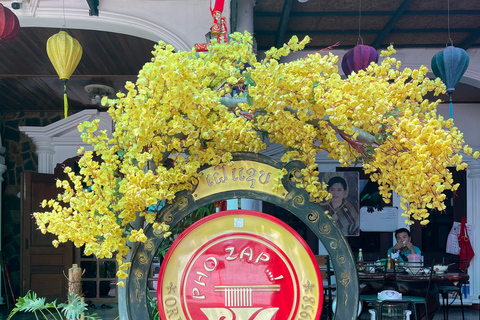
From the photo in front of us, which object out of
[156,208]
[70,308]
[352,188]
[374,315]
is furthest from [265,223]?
[352,188]

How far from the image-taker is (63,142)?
8008 mm

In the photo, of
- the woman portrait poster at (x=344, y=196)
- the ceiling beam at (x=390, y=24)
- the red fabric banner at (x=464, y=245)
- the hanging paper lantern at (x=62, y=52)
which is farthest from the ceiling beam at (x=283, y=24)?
the red fabric banner at (x=464, y=245)

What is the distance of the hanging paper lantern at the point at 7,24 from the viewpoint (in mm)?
3818

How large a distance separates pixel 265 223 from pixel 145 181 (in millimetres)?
554

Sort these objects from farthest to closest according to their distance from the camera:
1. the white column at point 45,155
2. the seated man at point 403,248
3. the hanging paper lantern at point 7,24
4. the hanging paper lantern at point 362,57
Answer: the white column at point 45,155
the seated man at point 403,248
the hanging paper lantern at point 362,57
the hanging paper lantern at point 7,24

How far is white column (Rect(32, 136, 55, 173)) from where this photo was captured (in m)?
8.02

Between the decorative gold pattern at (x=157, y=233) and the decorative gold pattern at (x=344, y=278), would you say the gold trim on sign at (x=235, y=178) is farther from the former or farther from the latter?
the decorative gold pattern at (x=344, y=278)

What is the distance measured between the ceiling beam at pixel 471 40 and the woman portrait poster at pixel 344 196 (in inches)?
106

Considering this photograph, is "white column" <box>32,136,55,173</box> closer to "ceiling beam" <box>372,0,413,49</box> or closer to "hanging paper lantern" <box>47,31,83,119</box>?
"hanging paper lantern" <box>47,31,83,119</box>

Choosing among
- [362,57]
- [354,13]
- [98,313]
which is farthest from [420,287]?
[98,313]

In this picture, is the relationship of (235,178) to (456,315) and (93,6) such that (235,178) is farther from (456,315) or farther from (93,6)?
(456,315)

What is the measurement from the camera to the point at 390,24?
5223 millimetres

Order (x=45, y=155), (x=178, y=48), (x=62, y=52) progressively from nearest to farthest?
(x=62, y=52), (x=178, y=48), (x=45, y=155)

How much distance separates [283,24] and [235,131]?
358cm
